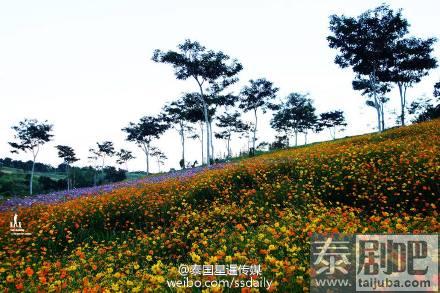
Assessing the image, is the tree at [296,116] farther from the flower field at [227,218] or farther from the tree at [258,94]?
the flower field at [227,218]

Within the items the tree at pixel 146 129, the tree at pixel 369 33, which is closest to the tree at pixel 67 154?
the tree at pixel 146 129

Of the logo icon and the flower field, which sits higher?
the flower field

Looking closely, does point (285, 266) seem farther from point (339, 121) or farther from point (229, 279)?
point (339, 121)

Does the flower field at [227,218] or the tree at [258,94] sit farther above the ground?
the tree at [258,94]

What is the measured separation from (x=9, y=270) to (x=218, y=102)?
118 ft

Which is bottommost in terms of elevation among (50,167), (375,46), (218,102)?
(50,167)

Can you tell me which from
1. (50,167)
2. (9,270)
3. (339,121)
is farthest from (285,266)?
(50,167)

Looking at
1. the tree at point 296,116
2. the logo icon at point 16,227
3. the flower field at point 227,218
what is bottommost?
the logo icon at point 16,227

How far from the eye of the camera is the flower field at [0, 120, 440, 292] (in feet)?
19.1

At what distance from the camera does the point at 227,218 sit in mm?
9125

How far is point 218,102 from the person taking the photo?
137 feet

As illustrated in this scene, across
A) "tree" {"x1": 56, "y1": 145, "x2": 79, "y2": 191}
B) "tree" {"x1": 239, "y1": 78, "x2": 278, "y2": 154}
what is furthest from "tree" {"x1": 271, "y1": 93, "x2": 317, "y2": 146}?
"tree" {"x1": 56, "y1": 145, "x2": 79, "y2": 191}

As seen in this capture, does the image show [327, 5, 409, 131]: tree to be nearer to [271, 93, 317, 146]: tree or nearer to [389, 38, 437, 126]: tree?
[389, 38, 437, 126]: tree

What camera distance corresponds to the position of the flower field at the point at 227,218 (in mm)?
5828
